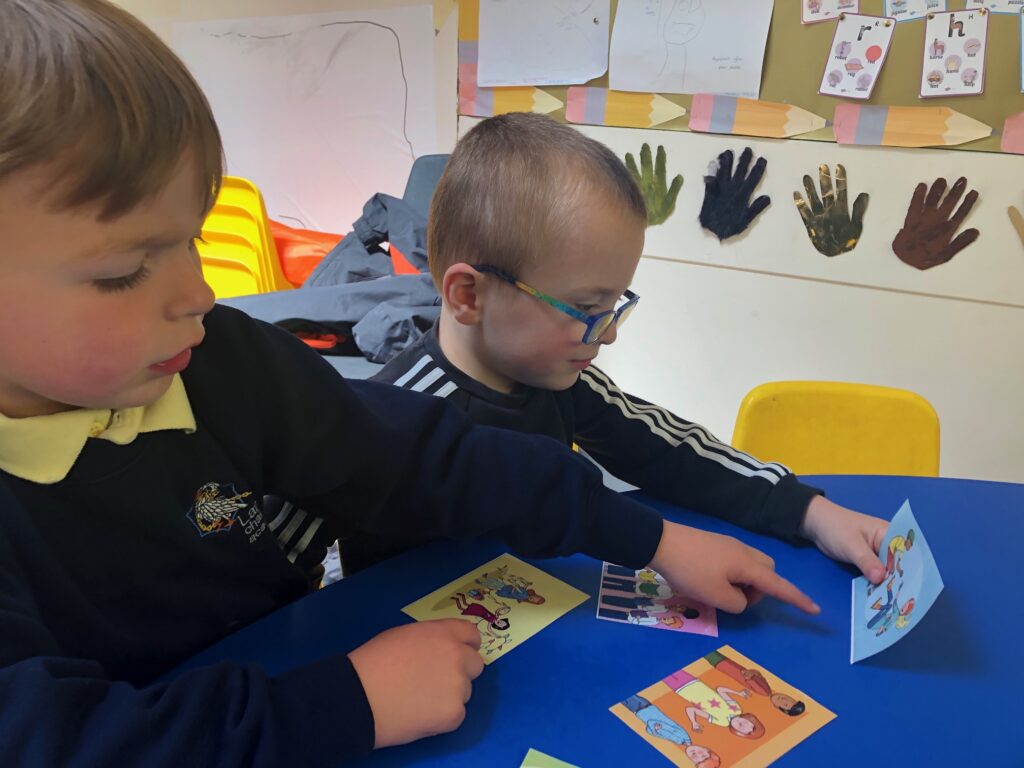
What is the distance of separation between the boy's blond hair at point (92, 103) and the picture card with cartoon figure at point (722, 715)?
0.51m

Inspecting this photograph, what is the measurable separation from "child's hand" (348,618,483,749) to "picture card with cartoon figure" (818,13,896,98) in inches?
69.5

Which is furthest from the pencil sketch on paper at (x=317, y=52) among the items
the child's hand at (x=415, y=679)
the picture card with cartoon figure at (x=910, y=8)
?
the child's hand at (x=415, y=679)

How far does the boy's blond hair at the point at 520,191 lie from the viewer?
93 centimetres

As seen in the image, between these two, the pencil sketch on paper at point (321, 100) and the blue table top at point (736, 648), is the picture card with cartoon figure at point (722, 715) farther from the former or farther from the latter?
the pencil sketch on paper at point (321, 100)

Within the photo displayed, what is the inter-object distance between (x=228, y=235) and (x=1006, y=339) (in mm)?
2118

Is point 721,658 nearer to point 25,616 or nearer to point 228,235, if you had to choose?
point 25,616

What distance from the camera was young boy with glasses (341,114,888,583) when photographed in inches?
36.0

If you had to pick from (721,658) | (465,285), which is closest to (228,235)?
(465,285)

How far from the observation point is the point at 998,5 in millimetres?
1701

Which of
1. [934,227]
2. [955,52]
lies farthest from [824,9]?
[934,227]

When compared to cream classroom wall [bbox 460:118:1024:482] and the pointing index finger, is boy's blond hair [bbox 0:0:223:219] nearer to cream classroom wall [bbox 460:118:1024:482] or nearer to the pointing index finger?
the pointing index finger

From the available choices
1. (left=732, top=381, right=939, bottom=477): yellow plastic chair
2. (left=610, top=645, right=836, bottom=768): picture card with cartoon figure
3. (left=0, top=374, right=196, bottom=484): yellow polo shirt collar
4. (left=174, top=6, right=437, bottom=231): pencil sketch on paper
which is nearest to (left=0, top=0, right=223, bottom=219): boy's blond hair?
(left=0, top=374, right=196, bottom=484): yellow polo shirt collar

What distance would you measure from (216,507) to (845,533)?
2.09 ft

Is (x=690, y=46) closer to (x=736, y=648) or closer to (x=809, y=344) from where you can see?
(x=809, y=344)
